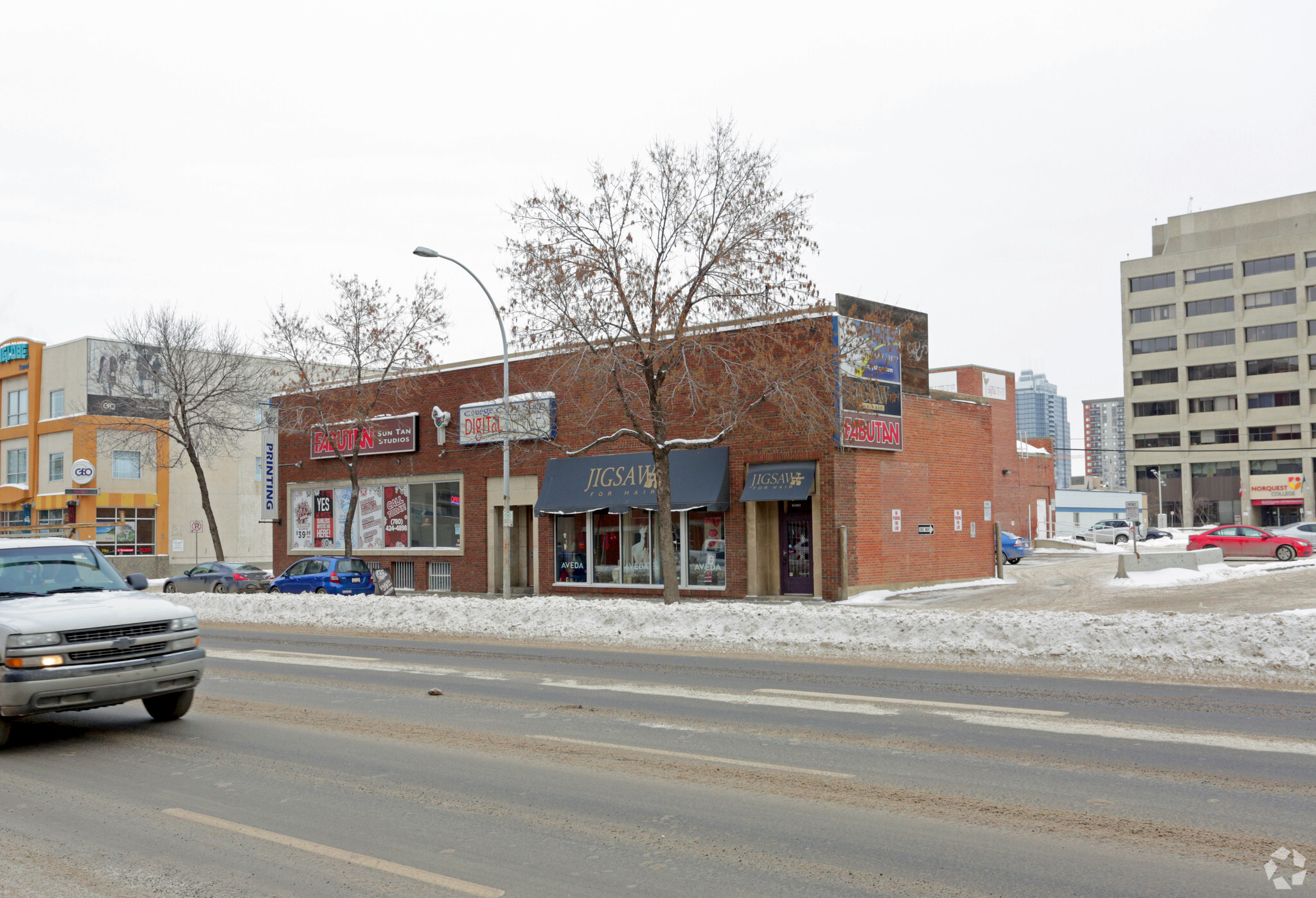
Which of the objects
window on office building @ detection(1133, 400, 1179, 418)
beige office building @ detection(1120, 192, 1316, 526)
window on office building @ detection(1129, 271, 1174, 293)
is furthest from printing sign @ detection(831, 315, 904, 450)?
window on office building @ detection(1129, 271, 1174, 293)

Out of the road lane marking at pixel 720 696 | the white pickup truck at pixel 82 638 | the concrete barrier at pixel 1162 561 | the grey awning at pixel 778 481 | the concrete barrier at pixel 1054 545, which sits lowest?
the concrete barrier at pixel 1054 545

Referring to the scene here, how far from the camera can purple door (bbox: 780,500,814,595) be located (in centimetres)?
2617

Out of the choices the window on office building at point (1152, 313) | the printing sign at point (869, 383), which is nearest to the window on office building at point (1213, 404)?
the window on office building at point (1152, 313)

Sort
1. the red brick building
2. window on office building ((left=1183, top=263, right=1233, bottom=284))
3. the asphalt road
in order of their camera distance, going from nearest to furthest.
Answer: the asphalt road < the red brick building < window on office building ((left=1183, top=263, right=1233, bottom=284))

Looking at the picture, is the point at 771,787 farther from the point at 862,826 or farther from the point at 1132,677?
the point at 1132,677

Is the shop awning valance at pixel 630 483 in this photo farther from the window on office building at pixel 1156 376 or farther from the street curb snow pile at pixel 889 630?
the window on office building at pixel 1156 376

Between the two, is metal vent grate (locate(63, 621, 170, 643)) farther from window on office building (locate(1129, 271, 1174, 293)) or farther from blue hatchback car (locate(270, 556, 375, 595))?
window on office building (locate(1129, 271, 1174, 293))

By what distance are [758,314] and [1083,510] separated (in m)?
78.4

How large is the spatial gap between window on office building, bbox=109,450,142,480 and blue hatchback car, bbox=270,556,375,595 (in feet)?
105

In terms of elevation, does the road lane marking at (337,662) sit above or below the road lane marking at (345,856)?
below

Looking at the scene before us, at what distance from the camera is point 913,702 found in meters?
10.9

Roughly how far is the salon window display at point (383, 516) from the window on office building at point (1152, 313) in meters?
81.1

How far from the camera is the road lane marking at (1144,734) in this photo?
8414 millimetres

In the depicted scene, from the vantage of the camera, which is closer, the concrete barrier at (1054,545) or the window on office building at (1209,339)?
the concrete barrier at (1054,545)
